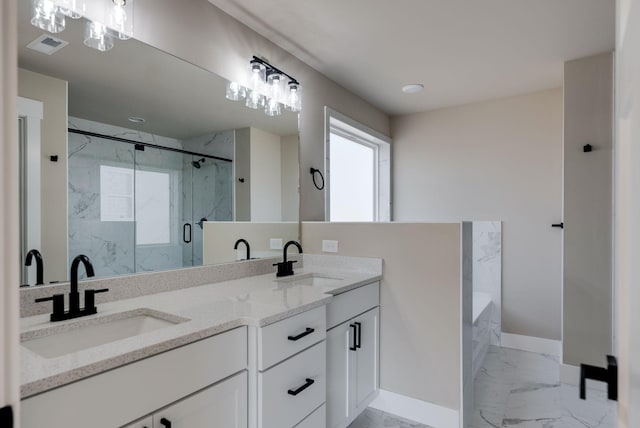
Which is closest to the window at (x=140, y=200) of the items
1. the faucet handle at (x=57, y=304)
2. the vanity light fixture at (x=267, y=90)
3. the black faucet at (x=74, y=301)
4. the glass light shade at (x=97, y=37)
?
the black faucet at (x=74, y=301)

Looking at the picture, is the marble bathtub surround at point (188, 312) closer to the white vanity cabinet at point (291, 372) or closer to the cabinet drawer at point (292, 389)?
the white vanity cabinet at point (291, 372)

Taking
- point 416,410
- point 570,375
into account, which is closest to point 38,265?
point 416,410

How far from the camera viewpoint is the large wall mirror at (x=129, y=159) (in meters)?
1.32

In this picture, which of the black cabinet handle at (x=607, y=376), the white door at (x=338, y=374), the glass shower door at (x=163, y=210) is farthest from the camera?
the white door at (x=338, y=374)

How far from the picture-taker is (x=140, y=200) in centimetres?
165

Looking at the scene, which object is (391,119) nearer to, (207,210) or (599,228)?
(599,228)

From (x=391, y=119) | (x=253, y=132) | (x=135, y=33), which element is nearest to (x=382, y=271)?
(x=253, y=132)

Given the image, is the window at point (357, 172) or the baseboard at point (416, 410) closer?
the baseboard at point (416, 410)

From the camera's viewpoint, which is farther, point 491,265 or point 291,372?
point 491,265

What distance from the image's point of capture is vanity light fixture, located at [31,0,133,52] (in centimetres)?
133

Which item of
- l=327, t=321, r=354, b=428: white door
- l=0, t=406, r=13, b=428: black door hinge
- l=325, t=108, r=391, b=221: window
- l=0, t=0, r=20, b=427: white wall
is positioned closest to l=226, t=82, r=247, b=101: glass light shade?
l=325, t=108, r=391, b=221: window

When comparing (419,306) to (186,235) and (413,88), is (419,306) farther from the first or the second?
(413,88)

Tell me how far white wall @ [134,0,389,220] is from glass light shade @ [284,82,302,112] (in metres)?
0.13

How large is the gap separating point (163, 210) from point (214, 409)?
38.9 inches
